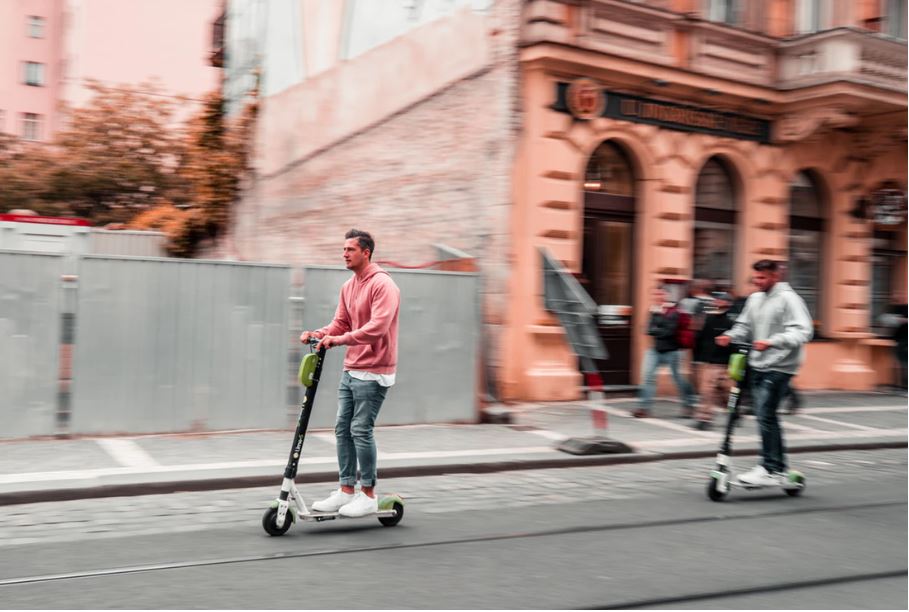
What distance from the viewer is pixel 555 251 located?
45.8 feet

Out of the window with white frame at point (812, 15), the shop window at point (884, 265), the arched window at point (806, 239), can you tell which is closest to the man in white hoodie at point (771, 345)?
the arched window at point (806, 239)

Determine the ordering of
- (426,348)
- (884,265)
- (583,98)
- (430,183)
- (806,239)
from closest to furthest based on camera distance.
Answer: (426,348), (583,98), (430,183), (806,239), (884,265)

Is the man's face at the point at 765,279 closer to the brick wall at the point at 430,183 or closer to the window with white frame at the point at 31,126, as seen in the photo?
the brick wall at the point at 430,183

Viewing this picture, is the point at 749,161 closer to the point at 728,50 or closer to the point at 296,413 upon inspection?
the point at 728,50

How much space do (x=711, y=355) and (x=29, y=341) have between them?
7529 mm

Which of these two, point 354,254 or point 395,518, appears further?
point 395,518

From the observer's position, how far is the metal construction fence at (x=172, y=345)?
364 inches

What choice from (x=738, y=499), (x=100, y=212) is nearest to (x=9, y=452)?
(x=738, y=499)

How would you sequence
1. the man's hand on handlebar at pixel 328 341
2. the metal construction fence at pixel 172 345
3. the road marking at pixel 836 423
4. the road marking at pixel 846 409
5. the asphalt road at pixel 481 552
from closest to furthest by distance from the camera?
the asphalt road at pixel 481 552, the man's hand on handlebar at pixel 328 341, the metal construction fence at pixel 172 345, the road marking at pixel 836 423, the road marking at pixel 846 409

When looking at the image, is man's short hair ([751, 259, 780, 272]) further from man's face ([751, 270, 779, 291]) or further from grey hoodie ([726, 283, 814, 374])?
grey hoodie ([726, 283, 814, 374])

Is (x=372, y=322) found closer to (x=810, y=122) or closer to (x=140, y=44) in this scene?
(x=810, y=122)

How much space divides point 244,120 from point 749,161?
11.6m

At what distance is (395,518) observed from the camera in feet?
21.0

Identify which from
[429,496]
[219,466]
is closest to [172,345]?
[219,466]
